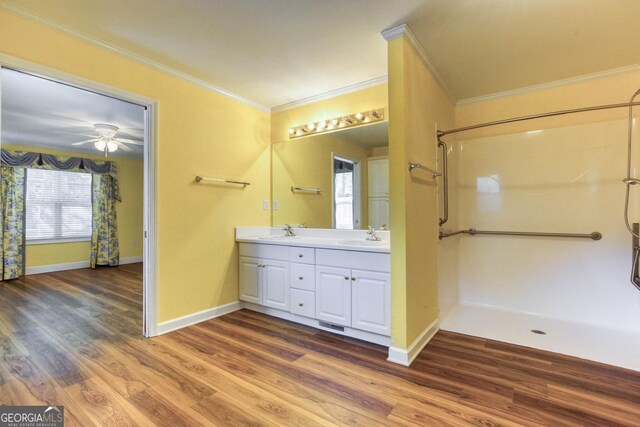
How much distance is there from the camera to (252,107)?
11.1 ft

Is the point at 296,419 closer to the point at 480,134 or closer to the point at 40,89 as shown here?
the point at 480,134

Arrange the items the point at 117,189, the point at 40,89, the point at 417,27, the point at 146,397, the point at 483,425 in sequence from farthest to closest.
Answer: the point at 117,189
the point at 40,89
the point at 417,27
the point at 146,397
the point at 483,425

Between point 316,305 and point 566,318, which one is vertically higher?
point 316,305

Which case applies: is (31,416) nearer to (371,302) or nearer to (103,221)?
(371,302)

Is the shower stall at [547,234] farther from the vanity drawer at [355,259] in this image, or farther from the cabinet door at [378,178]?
the vanity drawer at [355,259]

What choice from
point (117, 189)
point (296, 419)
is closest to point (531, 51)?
point (296, 419)

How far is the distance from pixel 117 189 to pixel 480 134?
6.46 m

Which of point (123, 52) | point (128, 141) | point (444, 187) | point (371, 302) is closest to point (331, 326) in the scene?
point (371, 302)

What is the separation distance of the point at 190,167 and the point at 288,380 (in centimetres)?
199

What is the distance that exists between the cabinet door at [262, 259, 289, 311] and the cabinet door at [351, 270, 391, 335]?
2.42 feet

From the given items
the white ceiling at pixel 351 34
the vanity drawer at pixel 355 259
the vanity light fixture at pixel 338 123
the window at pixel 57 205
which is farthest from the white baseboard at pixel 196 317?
the window at pixel 57 205

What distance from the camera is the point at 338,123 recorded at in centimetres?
307

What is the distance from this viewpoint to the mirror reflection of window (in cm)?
302

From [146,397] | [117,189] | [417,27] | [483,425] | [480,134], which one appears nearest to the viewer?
[483,425]
